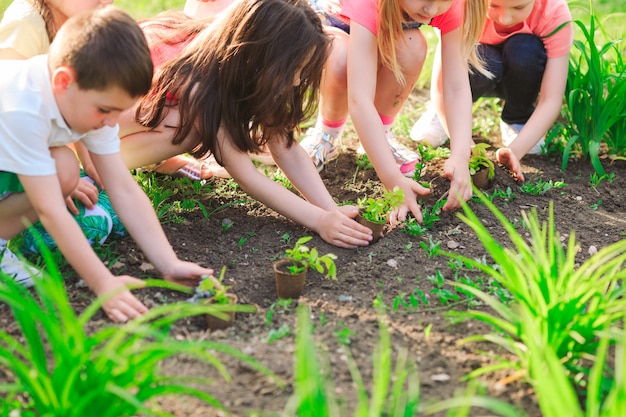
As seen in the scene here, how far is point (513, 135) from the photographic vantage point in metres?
3.64

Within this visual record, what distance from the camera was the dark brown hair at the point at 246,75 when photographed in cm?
258

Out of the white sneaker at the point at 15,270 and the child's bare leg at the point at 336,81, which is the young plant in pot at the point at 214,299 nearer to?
the white sneaker at the point at 15,270

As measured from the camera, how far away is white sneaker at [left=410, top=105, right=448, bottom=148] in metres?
3.63

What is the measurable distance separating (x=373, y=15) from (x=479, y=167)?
806mm

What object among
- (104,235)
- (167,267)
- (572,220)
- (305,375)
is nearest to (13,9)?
(104,235)

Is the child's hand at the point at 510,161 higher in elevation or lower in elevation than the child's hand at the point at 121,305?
higher

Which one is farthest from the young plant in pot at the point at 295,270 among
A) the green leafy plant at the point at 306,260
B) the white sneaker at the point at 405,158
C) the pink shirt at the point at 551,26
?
the pink shirt at the point at 551,26

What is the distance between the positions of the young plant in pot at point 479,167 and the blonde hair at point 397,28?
405 millimetres

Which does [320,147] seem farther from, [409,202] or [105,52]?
[105,52]

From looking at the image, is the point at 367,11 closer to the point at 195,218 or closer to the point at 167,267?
the point at 195,218

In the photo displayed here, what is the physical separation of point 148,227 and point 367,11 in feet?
4.18

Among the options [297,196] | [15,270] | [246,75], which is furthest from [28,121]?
[297,196]

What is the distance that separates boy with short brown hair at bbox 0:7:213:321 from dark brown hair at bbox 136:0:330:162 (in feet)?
1.84

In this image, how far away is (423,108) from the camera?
413 cm
